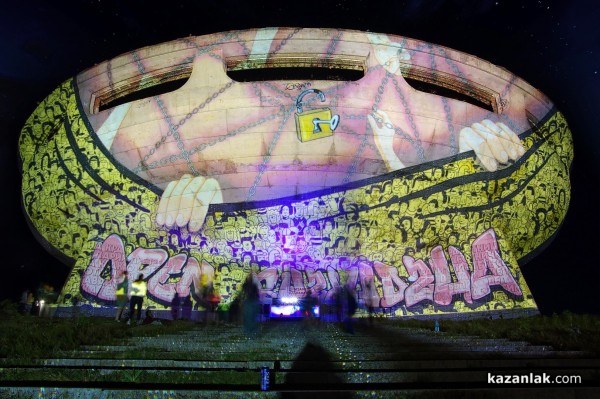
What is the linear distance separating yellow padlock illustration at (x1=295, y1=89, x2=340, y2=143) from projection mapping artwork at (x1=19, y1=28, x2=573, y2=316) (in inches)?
2.2

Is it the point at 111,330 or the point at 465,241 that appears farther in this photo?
the point at 465,241

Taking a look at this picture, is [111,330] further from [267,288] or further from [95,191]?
[95,191]

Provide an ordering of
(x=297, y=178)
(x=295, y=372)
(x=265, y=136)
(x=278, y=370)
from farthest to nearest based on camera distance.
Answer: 1. (x=297, y=178)
2. (x=265, y=136)
3. (x=295, y=372)
4. (x=278, y=370)

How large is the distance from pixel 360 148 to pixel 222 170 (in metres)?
5.50

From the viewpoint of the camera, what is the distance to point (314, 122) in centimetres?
1892

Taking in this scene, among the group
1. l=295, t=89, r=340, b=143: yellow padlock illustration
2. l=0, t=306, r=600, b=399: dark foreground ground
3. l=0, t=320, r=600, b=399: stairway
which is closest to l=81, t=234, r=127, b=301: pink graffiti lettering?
l=295, t=89, r=340, b=143: yellow padlock illustration

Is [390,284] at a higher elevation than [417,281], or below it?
below

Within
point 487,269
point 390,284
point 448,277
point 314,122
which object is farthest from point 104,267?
point 487,269

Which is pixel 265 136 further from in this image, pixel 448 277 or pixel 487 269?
pixel 487 269

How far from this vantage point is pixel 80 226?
20688mm

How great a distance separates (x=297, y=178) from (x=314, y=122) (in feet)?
7.47

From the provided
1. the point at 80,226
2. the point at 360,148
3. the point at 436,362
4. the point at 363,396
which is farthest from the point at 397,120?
the point at 363,396

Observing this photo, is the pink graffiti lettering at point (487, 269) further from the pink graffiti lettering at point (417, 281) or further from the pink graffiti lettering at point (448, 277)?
the pink graffiti lettering at point (417, 281)

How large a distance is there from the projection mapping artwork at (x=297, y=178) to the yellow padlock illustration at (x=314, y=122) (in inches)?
2.2
